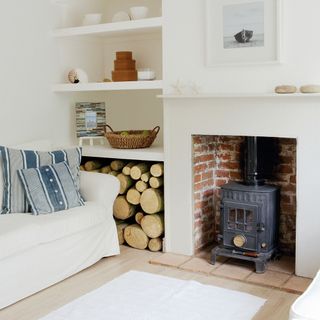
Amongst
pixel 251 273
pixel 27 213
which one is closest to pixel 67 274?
pixel 27 213

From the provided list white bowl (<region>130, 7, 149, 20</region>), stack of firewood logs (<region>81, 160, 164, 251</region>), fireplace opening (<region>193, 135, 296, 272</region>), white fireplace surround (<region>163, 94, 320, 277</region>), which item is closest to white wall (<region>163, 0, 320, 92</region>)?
white fireplace surround (<region>163, 94, 320, 277</region>)

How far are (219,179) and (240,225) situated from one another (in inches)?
24.6

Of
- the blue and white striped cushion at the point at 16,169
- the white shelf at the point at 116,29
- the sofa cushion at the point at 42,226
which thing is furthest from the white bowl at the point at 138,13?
the sofa cushion at the point at 42,226

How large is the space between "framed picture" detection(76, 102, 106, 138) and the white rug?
155 centimetres

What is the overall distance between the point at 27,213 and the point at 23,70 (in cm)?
129

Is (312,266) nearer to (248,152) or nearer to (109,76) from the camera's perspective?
(248,152)

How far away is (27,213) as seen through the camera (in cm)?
353

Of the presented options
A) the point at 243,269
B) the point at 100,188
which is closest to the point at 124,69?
the point at 100,188

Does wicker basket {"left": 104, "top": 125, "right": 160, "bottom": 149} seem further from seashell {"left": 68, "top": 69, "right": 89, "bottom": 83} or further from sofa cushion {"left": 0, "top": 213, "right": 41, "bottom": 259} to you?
sofa cushion {"left": 0, "top": 213, "right": 41, "bottom": 259}

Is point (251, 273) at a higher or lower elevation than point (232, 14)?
lower

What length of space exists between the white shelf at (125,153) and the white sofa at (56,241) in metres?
0.27

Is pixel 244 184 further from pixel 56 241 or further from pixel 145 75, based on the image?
pixel 56 241

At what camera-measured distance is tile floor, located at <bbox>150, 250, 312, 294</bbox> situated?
336 centimetres

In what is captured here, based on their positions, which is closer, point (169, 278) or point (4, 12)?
point (169, 278)
